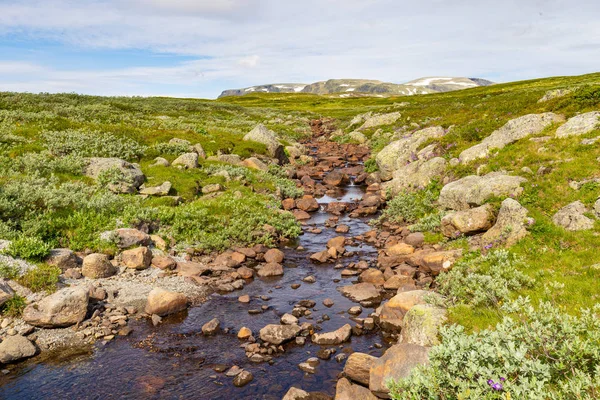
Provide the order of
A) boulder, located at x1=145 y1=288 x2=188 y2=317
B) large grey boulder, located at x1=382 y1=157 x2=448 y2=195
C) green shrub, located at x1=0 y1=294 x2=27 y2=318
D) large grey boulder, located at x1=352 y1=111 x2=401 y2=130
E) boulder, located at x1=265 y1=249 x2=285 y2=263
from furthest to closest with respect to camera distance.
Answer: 1. large grey boulder, located at x1=352 y1=111 x2=401 y2=130
2. large grey boulder, located at x1=382 y1=157 x2=448 y2=195
3. boulder, located at x1=265 y1=249 x2=285 y2=263
4. boulder, located at x1=145 y1=288 x2=188 y2=317
5. green shrub, located at x1=0 y1=294 x2=27 y2=318

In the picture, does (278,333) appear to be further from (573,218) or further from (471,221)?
(573,218)

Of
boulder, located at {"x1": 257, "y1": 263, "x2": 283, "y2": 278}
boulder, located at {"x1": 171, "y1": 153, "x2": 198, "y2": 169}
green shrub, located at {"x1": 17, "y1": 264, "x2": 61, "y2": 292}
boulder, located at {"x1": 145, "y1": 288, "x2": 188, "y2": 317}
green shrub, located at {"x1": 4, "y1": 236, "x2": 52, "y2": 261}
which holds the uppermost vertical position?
boulder, located at {"x1": 171, "y1": 153, "x2": 198, "y2": 169}

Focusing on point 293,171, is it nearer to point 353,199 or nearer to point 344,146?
point 353,199

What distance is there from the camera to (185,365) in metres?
11.4

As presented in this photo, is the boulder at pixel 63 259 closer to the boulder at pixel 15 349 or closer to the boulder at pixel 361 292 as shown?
the boulder at pixel 15 349

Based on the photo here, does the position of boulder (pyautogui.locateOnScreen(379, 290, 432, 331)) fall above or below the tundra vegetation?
below

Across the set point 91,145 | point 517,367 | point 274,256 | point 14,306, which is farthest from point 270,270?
point 91,145

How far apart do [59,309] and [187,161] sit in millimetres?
19736

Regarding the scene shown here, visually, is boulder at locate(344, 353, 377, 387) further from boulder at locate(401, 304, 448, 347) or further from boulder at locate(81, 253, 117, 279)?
boulder at locate(81, 253, 117, 279)

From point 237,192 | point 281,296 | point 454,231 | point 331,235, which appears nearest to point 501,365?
point 281,296

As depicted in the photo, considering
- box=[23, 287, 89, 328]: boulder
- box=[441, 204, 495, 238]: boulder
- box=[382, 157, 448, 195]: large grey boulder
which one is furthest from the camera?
box=[382, 157, 448, 195]: large grey boulder

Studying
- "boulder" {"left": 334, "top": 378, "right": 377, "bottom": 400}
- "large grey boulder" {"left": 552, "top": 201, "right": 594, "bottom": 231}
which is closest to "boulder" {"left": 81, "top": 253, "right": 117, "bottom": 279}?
"boulder" {"left": 334, "top": 378, "right": 377, "bottom": 400}

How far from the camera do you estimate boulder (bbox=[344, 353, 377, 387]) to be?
10.3m

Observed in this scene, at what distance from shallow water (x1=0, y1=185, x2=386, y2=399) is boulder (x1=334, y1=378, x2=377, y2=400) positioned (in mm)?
438
